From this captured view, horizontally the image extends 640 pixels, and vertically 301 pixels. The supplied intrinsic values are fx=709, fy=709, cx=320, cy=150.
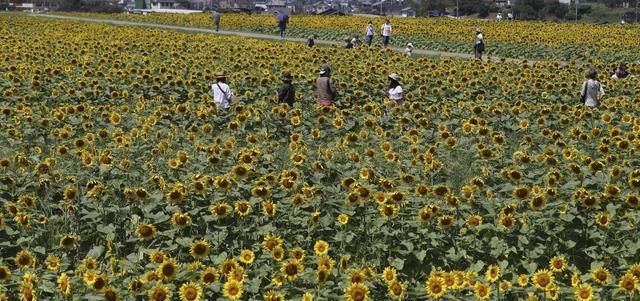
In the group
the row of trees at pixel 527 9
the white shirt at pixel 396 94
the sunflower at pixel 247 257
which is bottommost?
the sunflower at pixel 247 257

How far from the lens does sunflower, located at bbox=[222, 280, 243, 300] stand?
4.45 metres

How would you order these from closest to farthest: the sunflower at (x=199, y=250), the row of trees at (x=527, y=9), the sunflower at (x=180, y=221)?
the sunflower at (x=199, y=250)
the sunflower at (x=180, y=221)
the row of trees at (x=527, y=9)

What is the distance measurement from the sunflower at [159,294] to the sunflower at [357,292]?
1.12m

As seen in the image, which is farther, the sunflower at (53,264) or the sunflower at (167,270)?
the sunflower at (53,264)

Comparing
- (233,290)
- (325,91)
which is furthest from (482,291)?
(325,91)

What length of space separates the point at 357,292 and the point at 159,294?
1.23 m

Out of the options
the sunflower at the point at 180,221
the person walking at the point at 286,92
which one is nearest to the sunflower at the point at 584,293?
the sunflower at the point at 180,221

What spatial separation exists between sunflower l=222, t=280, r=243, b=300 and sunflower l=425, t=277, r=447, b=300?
3.96ft

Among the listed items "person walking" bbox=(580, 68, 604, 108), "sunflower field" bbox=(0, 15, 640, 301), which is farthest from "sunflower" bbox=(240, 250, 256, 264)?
"person walking" bbox=(580, 68, 604, 108)

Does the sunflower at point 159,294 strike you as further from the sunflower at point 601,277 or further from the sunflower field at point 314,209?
the sunflower at point 601,277

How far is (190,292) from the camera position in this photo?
4.44 meters

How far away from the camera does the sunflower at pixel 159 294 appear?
439 cm

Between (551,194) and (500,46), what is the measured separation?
25.1 m

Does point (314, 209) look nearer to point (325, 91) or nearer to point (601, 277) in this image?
point (601, 277)
